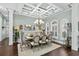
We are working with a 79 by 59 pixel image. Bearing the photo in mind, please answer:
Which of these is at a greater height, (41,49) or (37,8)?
(37,8)

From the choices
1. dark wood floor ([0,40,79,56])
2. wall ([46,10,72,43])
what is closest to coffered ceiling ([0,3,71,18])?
wall ([46,10,72,43])

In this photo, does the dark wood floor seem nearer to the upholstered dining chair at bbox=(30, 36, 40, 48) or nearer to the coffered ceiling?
the upholstered dining chair at bbox=(30, 36, 40, 48)

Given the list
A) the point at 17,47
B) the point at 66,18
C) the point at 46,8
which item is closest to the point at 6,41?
the point at 17,47

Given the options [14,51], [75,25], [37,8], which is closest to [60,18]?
[75,25]

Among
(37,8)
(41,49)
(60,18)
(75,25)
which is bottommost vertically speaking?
(41,49)

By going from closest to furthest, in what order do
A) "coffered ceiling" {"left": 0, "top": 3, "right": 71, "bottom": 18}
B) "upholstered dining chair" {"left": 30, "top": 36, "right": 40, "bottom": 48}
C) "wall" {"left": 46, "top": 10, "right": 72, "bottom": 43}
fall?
"coffered ceiling" {"left": 0, "top": 3, "right": 71, "bottom": 18}
"wall" {"left": 46, "top": 10, "right": 72, "bottom": 43}
"upholstered dining chair" {"left": 30, "top": 36, "right": 40, "bottom": 48}

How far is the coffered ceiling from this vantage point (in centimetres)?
209

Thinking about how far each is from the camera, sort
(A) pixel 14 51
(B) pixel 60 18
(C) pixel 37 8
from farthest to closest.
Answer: (B) pixel 60 18 → (A) pixel 14 51 → (C) pixel 37 8

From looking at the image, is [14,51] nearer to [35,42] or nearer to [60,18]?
[35,42]

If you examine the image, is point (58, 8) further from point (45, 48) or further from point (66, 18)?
point (45, 48)

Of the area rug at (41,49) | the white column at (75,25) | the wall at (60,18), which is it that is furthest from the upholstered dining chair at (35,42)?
the white column at (75,25)

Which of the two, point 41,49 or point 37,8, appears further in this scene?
point 41,49

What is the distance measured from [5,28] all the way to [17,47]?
612 mm

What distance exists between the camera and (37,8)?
2.17m
